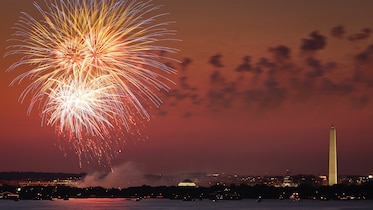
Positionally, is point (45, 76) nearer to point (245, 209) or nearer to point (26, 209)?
point (245, 209)

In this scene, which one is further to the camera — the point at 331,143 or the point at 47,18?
the point at 331,143

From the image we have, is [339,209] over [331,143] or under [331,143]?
under

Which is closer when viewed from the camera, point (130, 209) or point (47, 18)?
point (47, 18)

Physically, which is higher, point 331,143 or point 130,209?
point 331,143

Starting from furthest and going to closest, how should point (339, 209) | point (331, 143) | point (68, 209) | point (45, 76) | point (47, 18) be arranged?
point (68, 209), point (339, 209), point (331, 143), point (45, 76), point (47, 18)

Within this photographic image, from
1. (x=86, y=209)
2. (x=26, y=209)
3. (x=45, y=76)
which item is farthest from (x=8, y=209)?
(x=45, y=76)

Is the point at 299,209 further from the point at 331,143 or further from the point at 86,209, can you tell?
the point at 86,209

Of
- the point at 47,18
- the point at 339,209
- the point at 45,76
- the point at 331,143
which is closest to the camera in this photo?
the point at 47,18

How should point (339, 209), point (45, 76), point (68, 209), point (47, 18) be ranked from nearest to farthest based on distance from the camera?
point (47, 18)
point (45, 76)
point (339, 209)
point (68, 209)

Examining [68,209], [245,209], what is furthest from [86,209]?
[245,209]
